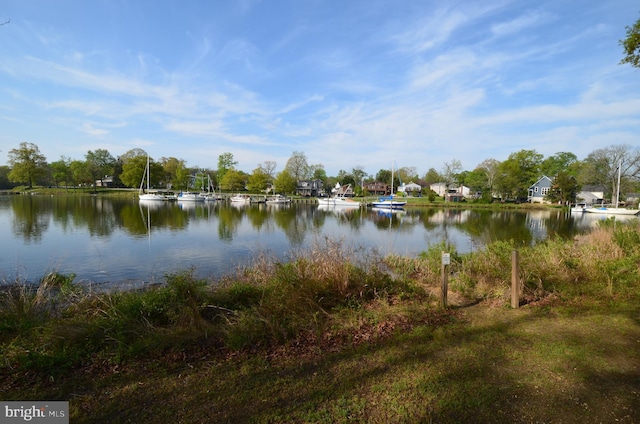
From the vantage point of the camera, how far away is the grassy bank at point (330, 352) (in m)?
3.21

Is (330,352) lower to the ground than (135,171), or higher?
lower

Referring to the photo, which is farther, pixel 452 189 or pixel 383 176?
pixel 383 176

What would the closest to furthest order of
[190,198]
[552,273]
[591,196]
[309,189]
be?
1. [552,273]
2. [190,198]
3. [591,196]
4. [309,189]

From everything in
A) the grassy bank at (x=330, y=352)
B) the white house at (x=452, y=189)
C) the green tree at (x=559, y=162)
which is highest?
the green tree at (x=559, y=162)

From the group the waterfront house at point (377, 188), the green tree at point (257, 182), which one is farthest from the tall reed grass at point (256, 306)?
the waterfront house at point (377, 188)

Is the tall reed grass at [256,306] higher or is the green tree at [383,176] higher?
the green tree at [383,176]

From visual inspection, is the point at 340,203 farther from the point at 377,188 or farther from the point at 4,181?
the point at 4,181

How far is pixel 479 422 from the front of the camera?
2.98m

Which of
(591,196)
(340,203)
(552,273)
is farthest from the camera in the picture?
(591,196)

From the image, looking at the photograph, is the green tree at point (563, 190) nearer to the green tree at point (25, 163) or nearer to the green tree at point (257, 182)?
the green tree at point (257, 182)

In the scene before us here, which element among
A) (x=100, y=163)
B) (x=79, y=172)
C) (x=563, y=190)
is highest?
(x=100, y=163)

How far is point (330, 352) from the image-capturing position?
4.43 m

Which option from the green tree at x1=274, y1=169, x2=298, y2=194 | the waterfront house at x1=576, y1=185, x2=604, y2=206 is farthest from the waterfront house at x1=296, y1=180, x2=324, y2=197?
the waterfront house at x1=576, y1=185, x2=604, y2=206

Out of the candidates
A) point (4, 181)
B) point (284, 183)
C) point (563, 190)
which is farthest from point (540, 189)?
point (4, 181)
